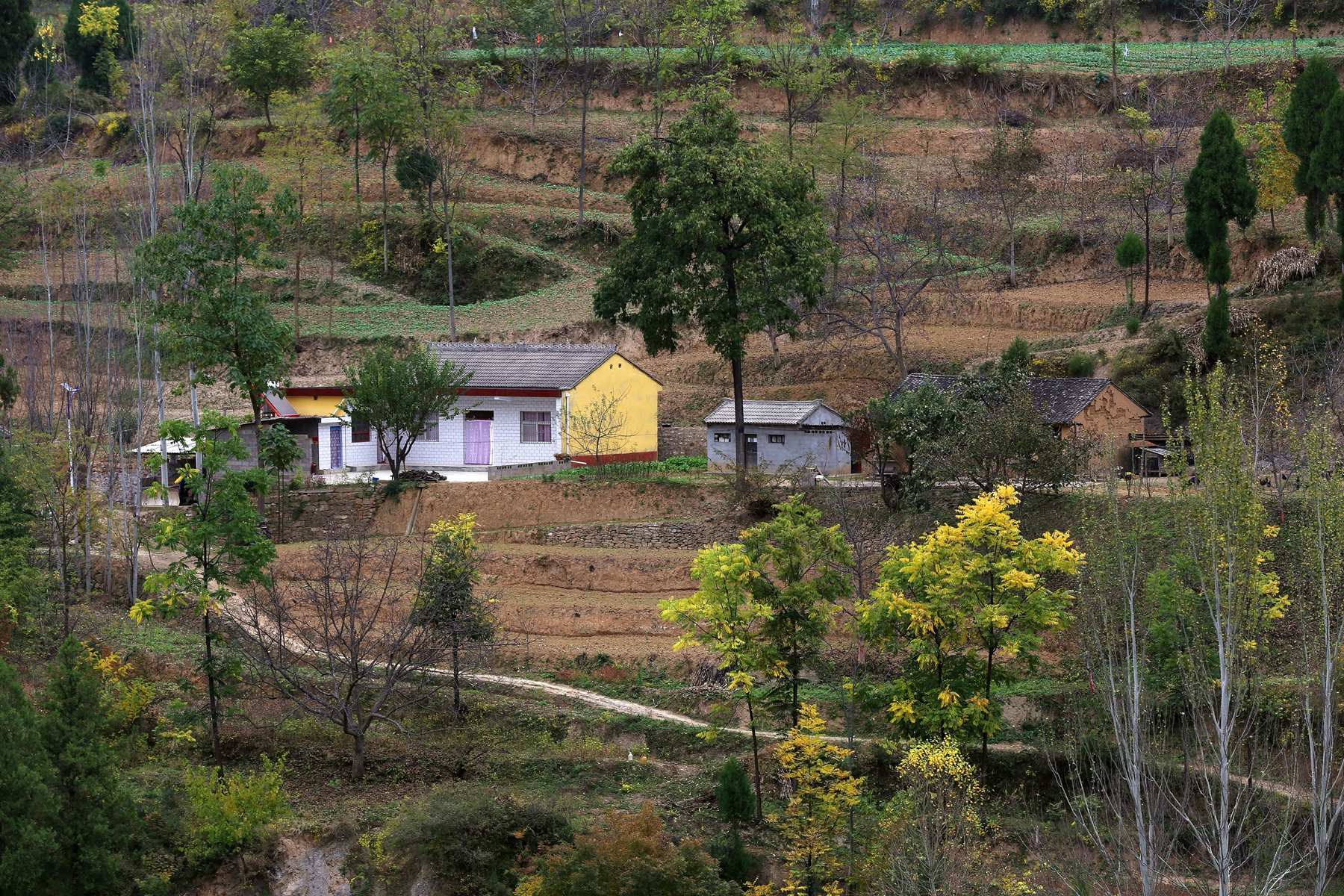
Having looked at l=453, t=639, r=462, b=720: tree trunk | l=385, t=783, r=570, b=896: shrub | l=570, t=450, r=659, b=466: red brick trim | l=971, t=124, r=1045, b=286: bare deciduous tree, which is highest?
l=971, t=124, r=1045, b=286: bare deciduous tree

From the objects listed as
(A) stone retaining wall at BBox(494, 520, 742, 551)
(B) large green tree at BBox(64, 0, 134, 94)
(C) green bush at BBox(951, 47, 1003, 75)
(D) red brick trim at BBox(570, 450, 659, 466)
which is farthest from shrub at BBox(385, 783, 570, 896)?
(B) large green tree at BBox(64, 0, 134, 94)

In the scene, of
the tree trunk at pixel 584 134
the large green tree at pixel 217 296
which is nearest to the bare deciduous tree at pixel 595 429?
the large green tree at pixel 217 296

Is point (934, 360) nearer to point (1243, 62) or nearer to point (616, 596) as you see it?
point (616, 596)

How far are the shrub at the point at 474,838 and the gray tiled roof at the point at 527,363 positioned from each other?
67.2 feet

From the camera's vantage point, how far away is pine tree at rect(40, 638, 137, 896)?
22.0m

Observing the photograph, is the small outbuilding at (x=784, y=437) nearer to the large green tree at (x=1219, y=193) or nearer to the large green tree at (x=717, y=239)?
the large green tree at (x=717, y=239)

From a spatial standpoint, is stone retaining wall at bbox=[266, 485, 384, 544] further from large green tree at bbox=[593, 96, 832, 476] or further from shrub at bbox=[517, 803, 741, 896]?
shrub at bbox=[517, 803, 741, 896]

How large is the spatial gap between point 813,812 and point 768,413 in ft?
65.3

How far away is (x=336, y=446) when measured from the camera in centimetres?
4434

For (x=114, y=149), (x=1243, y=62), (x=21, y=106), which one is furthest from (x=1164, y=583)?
(x=21, y=106)

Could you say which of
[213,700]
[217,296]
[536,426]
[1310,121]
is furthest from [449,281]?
[213,700]

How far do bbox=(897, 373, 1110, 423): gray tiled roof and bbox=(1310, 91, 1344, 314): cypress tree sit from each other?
27.3 ft

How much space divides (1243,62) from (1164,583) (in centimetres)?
4669

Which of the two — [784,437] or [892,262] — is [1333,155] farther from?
[784,437]
